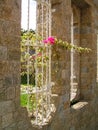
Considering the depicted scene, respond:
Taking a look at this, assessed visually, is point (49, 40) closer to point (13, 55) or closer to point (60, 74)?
point (60, 74)

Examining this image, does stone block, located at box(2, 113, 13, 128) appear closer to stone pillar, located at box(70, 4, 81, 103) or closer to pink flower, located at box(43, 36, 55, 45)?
pink flower, located at box(43, 36, 55, 45)

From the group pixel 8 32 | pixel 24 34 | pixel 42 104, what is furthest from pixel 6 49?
pixel 42 104

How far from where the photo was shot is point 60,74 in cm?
484

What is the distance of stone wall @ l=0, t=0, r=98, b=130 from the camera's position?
128 inches

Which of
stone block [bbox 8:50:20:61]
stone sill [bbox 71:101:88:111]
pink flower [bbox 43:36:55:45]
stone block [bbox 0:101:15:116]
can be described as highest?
pink flower [bbox 43:36:55:45]

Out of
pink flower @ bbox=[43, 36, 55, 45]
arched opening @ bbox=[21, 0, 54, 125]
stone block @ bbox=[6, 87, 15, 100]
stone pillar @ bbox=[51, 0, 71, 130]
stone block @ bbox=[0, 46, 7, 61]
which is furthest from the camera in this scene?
stone pillar @ bbox=[51, 0, 71, 130]

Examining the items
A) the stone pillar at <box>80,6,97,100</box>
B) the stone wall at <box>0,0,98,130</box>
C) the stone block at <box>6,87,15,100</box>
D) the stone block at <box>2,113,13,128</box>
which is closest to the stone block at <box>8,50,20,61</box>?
the stone wall at <box>0,0,98,130</box>

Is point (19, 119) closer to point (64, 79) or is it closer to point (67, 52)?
point (64, 79)

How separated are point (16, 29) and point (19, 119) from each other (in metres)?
1.15

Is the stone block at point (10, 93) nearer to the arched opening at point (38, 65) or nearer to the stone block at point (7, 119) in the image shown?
the stone block at point (7, 119)

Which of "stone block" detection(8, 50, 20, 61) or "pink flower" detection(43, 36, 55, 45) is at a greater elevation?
"pink flower" detection(43, 36, 55, 45)

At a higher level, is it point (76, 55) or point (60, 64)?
point (76, 55)

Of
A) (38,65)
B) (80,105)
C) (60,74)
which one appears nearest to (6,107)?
(38,65)

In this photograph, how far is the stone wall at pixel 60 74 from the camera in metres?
3.25
